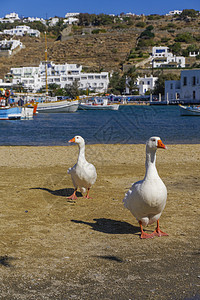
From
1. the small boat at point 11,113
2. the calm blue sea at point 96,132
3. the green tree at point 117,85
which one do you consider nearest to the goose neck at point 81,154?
the calm blue sea at point 96,132

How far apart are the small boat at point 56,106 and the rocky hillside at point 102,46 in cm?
7417

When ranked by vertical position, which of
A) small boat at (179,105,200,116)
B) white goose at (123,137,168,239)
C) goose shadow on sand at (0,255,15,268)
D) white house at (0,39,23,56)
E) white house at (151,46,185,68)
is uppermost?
white house at (0,39,23,56)

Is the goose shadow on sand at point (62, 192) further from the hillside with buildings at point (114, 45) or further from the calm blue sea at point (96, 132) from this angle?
the hillside with buildings at point (114, 45)

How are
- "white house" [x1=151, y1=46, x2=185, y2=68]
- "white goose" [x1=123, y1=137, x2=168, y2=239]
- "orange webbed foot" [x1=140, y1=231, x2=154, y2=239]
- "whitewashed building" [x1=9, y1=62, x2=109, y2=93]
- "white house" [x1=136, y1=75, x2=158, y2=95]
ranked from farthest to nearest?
"white house" [x1=151, y1=46, x2=185, y2=68], "whitewashed building" [x1=9, y1=62, x2=109, y2=93], "white house" [x1=136, y1=75, x2=158, y2=95], "orange webbed foot" [x1=140, y1=231, x2=154, y2=239], "white goose" [x1=123, y1=137, x2=168, y2=239]

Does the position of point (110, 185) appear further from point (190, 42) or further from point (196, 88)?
point (190, 42)

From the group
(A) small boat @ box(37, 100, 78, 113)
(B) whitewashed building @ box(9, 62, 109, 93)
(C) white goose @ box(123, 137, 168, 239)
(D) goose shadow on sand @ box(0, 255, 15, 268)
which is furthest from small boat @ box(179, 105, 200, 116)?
(B) whitewashed building @ box(9, 62, 109, 93)

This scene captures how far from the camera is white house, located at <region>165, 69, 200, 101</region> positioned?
104 m

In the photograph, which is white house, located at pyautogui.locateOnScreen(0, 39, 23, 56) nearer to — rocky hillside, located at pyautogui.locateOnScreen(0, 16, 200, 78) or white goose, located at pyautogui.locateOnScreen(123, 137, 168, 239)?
rocky hillside, located at pyautogui.locateOnScreen(0, 16, 200, 78)

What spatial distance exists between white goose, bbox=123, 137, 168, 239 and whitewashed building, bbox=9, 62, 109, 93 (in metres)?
124

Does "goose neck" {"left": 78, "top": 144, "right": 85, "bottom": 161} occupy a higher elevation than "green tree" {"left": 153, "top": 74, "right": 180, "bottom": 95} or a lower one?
lower

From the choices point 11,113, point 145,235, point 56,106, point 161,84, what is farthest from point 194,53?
point 145,235

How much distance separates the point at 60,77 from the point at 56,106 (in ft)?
214

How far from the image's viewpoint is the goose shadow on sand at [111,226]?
658cm

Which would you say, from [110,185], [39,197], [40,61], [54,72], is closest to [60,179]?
[110,185]
